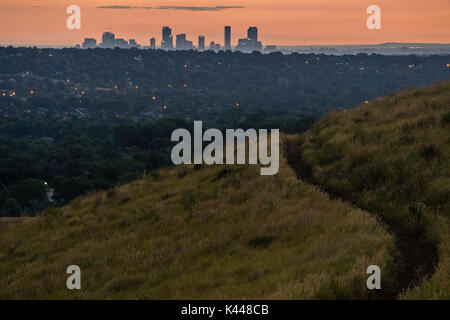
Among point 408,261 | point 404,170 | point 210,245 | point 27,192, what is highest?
point 404,170

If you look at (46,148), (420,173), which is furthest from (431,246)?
(46,148)

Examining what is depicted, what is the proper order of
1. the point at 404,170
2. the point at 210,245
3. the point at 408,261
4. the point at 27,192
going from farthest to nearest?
the point at 27,192 → the point at 404,170 → the point at 210,245 → the point at 408,261

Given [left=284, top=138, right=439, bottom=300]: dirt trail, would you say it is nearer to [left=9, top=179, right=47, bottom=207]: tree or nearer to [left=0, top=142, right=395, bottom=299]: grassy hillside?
[left=0, top=142, right=395, bottom=299]: grassy hillside

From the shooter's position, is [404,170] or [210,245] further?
[404,170]

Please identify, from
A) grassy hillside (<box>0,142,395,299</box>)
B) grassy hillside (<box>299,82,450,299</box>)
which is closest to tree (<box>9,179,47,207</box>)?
grassy hillside (<box>0,142,395,299</box>)

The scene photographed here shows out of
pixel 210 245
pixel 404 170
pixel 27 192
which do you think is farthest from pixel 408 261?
pixel 27 192

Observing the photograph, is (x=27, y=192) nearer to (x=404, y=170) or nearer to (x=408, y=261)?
(x=404, y=170)
